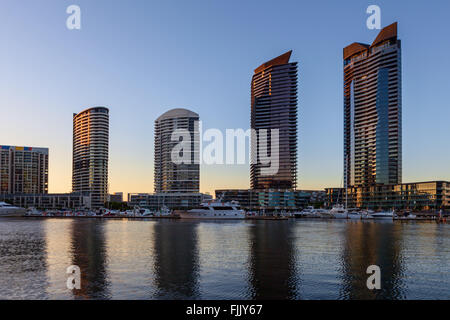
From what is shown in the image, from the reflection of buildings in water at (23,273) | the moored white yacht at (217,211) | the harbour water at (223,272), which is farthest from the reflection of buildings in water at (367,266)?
the moored white yacht at (217,211)

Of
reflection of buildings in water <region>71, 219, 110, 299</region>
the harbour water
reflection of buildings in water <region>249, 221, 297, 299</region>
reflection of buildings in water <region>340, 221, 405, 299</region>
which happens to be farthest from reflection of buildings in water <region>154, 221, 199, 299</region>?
reflection of buildings in water <region>340, 221, 405, 299</region>

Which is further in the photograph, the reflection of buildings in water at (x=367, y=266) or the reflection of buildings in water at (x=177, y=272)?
the reflection of buildings in water at (x=367, y=266)

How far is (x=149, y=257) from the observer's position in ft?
174

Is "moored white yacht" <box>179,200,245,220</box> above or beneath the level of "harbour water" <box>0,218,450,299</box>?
beneath

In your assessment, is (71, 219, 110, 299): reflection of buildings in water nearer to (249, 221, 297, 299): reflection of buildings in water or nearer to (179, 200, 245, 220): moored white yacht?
(249, 221, 297, 299): reflection of buildings in water

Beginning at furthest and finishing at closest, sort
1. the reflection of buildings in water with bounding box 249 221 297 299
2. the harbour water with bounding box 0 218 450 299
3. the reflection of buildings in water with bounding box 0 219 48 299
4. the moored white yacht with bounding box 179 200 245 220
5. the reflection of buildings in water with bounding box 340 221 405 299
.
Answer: the moored white yacht with bounding box 179 200 245 220, the reflection of buildings in water with bounding box 340 221 405 299, the harbour water with bounding box 0 218 450 299, the reflection of buildings in water with bounding box 249 221 297 299, the reflection of buildings in water with bounding box 0 219 48 299

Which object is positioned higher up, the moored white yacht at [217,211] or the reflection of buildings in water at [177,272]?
the reflection of buildings in water at [177,272]

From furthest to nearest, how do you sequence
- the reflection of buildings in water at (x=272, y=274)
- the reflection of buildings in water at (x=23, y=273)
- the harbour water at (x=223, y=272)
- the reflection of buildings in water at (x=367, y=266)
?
the reflection of buildings in water at (x=367, y=266) → the harbour water at (x=223, y=272) → the reflection of buildings in water at (x=272, y=274) → the reflection of buildings in water at (x=23, y=273)

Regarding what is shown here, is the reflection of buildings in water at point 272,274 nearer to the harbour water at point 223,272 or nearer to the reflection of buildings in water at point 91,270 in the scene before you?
the harbour water at point 223,272

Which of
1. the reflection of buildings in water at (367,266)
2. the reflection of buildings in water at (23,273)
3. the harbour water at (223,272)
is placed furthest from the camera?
the reflection of buildings in water at (367,266)

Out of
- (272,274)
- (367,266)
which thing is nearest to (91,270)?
(272,274)

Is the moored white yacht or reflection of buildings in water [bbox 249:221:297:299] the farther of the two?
the moored white yacht

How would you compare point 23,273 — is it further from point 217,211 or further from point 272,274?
point 217,211

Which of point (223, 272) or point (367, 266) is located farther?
point (367, 266)
